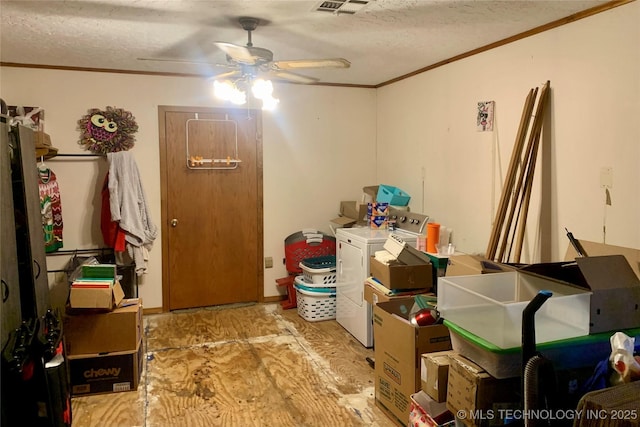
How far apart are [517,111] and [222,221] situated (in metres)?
2.81

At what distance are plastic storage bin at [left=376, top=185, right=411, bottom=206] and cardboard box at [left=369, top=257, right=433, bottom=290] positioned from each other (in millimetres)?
1197

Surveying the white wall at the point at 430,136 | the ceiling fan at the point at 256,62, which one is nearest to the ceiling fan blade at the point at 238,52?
the ceiling fan at the point at 256,62

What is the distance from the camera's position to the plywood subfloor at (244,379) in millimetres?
2787

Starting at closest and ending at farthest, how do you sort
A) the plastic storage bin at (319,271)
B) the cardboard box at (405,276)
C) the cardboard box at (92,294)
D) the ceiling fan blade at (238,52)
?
1. the ceiling fan blade at (238,52)
2. the cardboard box at (92,294)
3. the cardboard box at (405,276)
4. the plastic storage bin at (319,271)

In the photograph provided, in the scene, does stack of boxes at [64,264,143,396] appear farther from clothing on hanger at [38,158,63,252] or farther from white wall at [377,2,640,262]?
white wall at [377,2,640,262]

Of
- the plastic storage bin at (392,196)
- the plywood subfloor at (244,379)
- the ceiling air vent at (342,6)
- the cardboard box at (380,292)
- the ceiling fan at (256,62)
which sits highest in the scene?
the ceiling air vent at (342,6)

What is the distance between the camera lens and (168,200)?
4.54 m

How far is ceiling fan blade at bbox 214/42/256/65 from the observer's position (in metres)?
2.44

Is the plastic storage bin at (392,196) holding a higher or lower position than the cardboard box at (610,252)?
higher

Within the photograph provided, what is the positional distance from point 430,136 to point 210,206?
7.04 feet

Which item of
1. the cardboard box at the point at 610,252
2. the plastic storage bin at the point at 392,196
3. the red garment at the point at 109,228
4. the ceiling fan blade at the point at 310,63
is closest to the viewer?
the cardboard box at the point at 610,252

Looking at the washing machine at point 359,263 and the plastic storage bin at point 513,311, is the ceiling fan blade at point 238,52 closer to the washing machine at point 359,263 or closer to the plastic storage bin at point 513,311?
the plastic storage bin at point 513,311

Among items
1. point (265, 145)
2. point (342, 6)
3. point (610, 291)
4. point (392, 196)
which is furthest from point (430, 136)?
point (610, 291)

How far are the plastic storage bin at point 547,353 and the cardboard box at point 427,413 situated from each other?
365 millimetres
